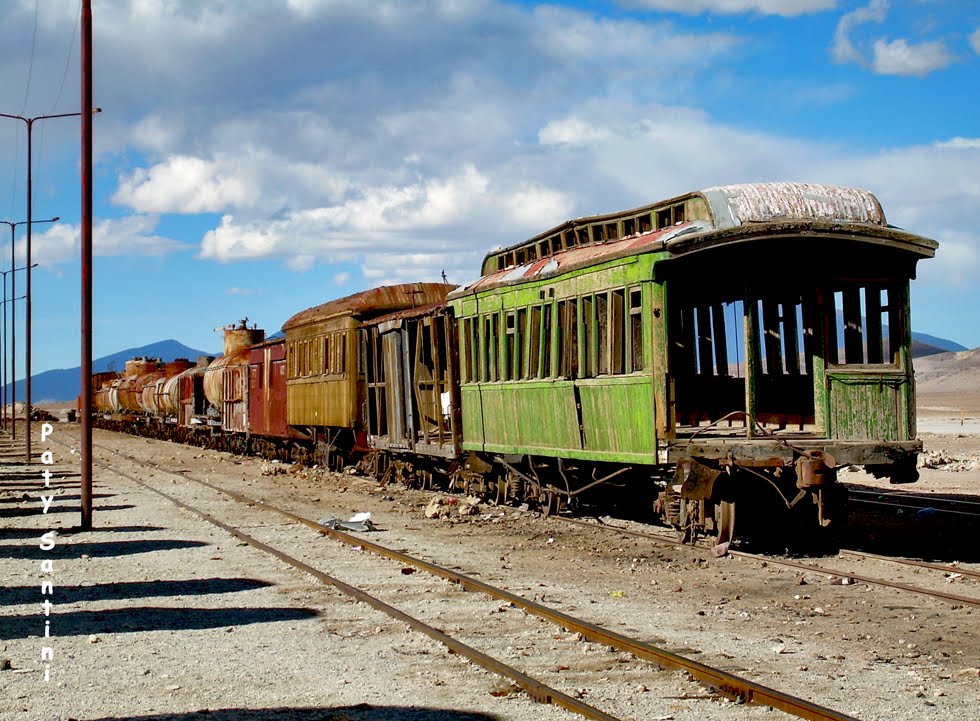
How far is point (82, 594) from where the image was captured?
11094 mm

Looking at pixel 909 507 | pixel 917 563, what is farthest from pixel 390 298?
pixel 917 563

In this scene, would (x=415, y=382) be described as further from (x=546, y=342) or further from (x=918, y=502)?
(x=918, y=502)

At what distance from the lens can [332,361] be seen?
85.0 ft

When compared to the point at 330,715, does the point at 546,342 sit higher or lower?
higher

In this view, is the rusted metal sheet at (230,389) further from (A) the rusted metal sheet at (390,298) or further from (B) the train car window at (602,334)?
(B) the train car window at (602,334)

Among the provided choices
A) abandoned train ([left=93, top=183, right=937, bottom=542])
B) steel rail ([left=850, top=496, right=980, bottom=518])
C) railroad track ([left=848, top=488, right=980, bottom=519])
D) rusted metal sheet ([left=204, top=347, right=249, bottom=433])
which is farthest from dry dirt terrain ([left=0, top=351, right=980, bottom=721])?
rusted metal sheet ([left=204, top=347, right=249, bottom=433])

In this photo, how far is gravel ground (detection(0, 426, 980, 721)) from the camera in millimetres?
6930

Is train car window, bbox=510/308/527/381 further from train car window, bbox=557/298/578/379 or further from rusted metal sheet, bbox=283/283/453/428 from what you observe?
rusted metal sheet, bbox=283/283/453/428

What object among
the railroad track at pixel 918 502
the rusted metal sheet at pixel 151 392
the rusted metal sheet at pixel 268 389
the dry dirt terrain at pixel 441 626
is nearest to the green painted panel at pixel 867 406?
the dry dirt terrain at pixel 441 626

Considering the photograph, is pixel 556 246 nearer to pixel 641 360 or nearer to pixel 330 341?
pixel 641 360

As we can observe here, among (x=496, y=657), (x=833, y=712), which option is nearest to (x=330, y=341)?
(x=496, y=657)

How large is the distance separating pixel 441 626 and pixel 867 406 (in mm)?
5529

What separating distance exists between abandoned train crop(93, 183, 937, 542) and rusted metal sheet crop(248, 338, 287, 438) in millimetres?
12096

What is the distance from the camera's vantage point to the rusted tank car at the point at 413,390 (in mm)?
19453
